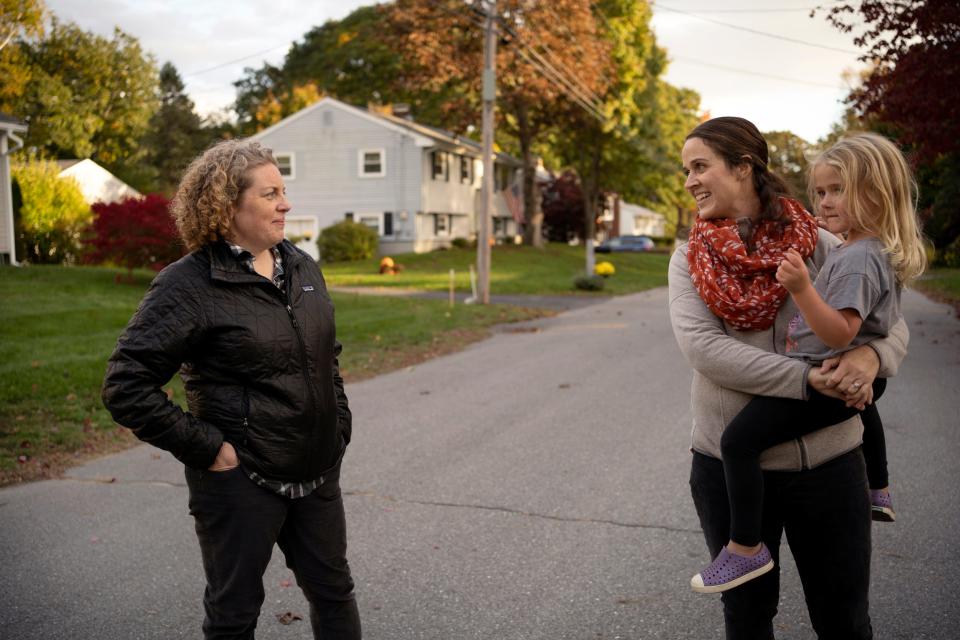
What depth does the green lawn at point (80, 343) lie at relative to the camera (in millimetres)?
7516

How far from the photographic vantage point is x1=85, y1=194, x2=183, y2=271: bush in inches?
723

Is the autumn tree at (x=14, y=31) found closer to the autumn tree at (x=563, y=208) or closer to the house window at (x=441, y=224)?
the house window at (x=441, y=224)

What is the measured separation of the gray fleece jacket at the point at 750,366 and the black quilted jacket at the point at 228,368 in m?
1.27

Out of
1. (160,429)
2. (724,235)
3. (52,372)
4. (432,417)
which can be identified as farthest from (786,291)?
(52,372)

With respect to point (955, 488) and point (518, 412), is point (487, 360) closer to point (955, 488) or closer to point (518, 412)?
point (518, 412)

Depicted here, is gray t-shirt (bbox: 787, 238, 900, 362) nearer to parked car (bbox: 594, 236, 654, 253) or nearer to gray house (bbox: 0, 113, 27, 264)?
gray house (bbox: 0, 113, 27, 264)

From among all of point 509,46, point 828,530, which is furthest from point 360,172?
point 828,530

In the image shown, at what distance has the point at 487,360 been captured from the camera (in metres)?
12.5

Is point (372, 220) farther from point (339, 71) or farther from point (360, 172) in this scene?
point (339, 71)

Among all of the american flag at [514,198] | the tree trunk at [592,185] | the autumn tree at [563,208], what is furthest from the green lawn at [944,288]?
the autumn tree at [563,208]

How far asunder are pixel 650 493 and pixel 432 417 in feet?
10.3

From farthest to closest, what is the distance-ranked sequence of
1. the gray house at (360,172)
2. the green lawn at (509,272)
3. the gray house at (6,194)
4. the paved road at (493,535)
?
1. the gray house at (360,172)
2. the green lawn at (509,272)
3. the gray house at (6,194)
4. the paved road at (493,535)

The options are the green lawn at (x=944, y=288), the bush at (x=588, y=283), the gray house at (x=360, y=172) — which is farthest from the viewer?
the gray house at (x=360, y=172)

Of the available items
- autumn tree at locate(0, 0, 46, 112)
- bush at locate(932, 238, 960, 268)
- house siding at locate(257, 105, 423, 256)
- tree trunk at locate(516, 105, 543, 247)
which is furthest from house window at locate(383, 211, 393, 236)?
bush at locate(932, 238, 960, 268)
